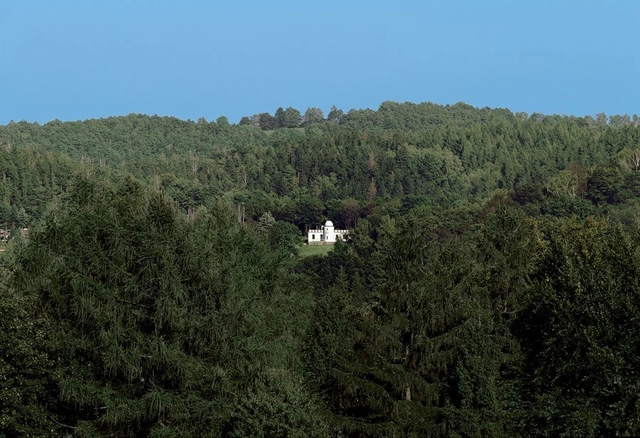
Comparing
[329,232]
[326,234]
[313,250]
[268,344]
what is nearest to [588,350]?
[268,344]

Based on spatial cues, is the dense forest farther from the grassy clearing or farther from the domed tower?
the domed tower

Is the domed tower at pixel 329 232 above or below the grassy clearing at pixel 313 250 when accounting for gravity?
above

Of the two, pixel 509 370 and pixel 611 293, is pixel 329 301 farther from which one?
pixel 611 293

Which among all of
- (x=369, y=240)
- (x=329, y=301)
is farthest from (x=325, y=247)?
(x=329, y=301)

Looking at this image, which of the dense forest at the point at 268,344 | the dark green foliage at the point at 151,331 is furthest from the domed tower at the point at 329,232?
the dark green foliage at the point at 151,331

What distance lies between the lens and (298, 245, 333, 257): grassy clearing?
5674 inches

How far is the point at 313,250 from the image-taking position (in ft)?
487

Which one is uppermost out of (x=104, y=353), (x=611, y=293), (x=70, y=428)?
(x=611, y=293)

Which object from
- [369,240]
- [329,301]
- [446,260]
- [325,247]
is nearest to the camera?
[446,260]

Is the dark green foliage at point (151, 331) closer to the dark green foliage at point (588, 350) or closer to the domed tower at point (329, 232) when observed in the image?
the dark green foliage at point (588, 350)

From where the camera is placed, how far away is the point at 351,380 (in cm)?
2889

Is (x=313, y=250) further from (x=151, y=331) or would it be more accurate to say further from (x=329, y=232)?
(x=151, y=331)

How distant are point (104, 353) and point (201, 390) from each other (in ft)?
9.32

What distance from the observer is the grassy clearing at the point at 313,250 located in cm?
14412
